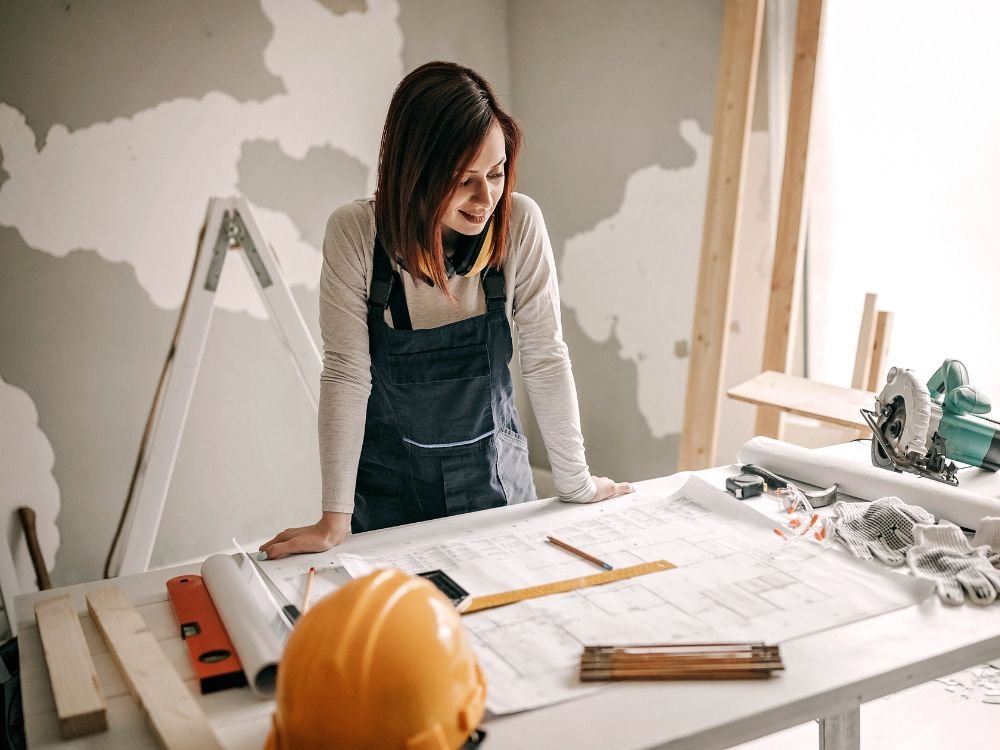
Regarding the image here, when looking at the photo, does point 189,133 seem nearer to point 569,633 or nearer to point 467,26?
point 467,26

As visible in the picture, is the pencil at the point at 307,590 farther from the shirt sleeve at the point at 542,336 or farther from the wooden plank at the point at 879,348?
the wooden plank at the point at 879,348

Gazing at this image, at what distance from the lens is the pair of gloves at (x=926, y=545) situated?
1.26 m

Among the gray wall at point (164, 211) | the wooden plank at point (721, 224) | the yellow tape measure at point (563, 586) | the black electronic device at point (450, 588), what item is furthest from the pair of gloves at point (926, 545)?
the gray wall at point (164, 211)

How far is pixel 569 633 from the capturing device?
1167mm

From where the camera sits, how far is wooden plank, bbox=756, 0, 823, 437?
2.41 m

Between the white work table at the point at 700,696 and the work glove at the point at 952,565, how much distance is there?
0.9 inches

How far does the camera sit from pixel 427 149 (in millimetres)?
1518

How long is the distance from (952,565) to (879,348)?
1.19m

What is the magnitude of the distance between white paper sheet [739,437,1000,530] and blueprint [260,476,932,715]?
206 mm

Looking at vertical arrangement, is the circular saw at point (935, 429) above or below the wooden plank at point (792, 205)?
below

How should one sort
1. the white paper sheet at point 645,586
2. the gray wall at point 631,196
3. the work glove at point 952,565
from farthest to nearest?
the gray wall at point 631,196, the work glove at point 952,565, the white paper sheet at point 645,586

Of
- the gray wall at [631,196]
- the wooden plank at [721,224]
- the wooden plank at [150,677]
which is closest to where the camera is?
the wooden plank at [150,677]

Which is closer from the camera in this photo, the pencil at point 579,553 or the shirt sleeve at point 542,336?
the pencil at point 579,553

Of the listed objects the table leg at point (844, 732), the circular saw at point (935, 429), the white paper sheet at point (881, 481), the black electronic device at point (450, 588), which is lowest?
the table leg at point (844, 732)
